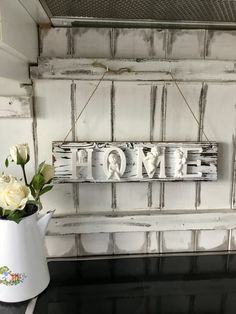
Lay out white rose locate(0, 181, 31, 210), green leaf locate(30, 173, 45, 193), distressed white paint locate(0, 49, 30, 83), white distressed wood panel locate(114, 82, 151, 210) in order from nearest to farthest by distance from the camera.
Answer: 1. distressed white paint locate(0, 49, 30, 83)
2. white rose locate(0, 181, 31, 210)
3. green leaf locate(30, 173, 45, 193)
4. white distressed wood panel locate(114, 82, 151, 210)

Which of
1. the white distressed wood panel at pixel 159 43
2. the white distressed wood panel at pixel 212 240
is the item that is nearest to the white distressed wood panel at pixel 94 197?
the white distressed wood panel at pixel 212 240

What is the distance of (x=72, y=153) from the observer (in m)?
1.00

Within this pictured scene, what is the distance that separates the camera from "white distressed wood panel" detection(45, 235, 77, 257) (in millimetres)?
1081

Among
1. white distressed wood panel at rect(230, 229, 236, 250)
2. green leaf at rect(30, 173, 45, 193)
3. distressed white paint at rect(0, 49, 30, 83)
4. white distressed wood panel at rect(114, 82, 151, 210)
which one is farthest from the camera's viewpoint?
white distressed wood panel at rect(230, 229, 236, 250)

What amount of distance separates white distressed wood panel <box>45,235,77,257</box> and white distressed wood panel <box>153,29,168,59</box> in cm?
63

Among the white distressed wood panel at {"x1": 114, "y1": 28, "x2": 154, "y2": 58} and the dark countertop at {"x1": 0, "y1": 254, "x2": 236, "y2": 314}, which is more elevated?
the white distressed wood panel at {"x1": 114, "y1": 28, "x2": 154, "y2": 58}

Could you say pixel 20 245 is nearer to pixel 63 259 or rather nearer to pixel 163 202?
pixel 63 259

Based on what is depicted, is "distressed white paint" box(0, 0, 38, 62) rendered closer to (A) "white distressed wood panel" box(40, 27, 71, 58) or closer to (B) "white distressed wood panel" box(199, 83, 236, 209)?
(A) "white distressed wood panel" box(40, 27, 71, 58)

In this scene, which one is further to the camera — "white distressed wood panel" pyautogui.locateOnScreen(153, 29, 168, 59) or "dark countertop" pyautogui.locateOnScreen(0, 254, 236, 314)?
"white distressed wood panel" pyautogui.locateOnScreen(153, 29, 168, 59)

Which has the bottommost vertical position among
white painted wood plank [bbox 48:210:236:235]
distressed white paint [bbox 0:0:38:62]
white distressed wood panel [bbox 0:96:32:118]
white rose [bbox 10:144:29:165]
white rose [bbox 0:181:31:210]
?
white painted wood plank [bbox 48:210:236:235]

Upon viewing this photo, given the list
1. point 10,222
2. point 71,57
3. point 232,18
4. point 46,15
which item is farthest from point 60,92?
point 232,18

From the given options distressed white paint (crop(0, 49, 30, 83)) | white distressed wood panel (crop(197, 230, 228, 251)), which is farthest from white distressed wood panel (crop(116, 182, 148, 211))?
distressed white paint (crop(0, 49, 30, 83))

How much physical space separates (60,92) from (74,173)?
0.25 metres

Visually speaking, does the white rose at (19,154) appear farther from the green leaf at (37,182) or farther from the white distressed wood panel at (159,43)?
the white distressed wood panel at (159,43)
